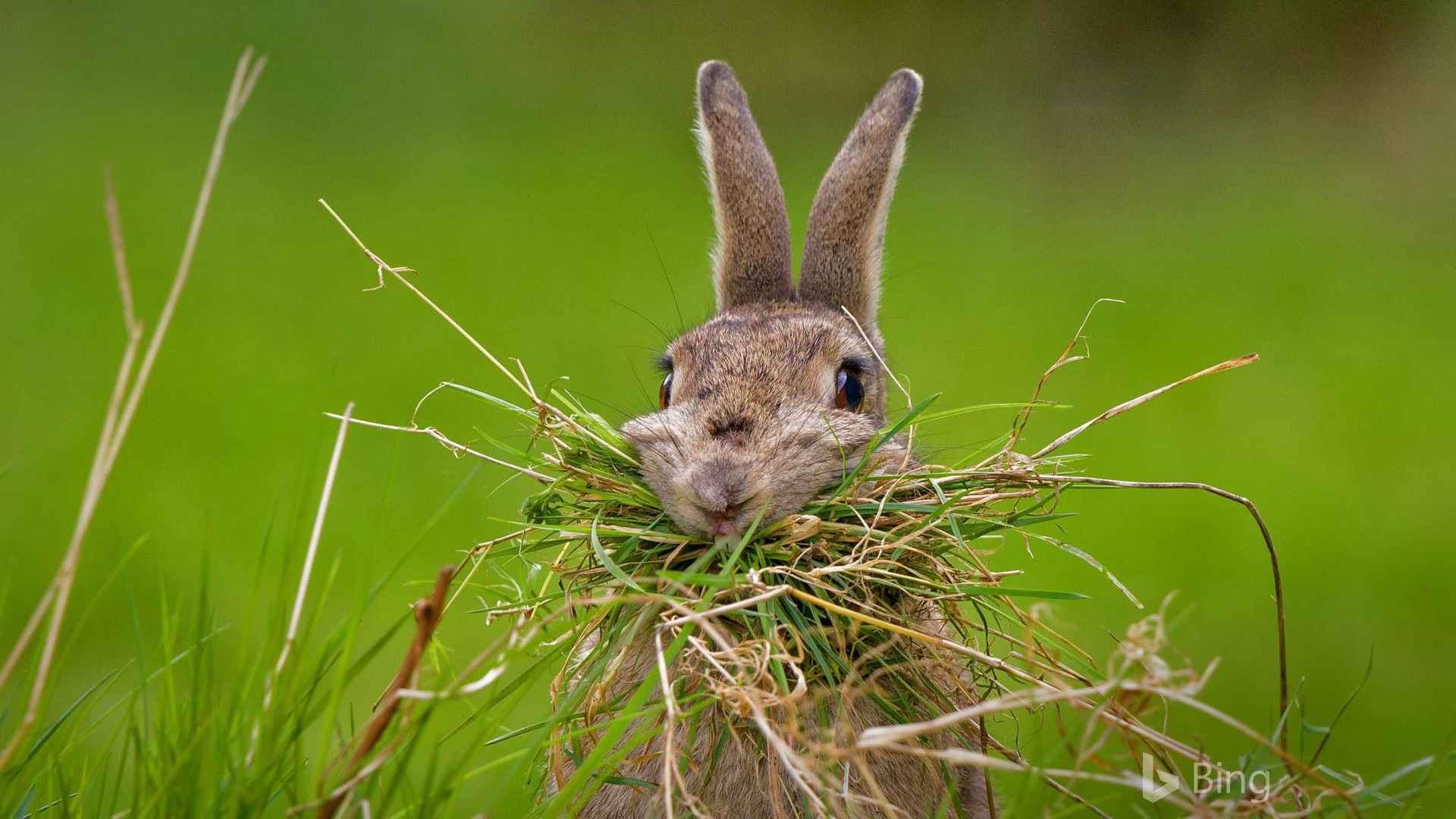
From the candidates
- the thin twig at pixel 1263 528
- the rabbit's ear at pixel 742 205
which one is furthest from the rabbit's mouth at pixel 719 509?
the rabbit's ear at pixel 742 205

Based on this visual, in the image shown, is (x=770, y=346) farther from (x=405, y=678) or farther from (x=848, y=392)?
(x=405, y=678)

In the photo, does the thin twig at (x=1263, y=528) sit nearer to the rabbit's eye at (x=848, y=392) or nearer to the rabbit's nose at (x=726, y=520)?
the rabbit's nose at (x=726, y=520)

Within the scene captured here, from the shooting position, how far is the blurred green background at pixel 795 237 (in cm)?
452

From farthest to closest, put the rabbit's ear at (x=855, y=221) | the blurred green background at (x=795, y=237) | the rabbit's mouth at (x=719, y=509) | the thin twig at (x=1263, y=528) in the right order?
the blurred green background at (x=795, y=237)
the rabbit's ear at (x=855, y=221)
the rabbit's mouth at (x=719, y=509)
the thin twig at (x=1263, y=528)

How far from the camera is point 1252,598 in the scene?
439 cm

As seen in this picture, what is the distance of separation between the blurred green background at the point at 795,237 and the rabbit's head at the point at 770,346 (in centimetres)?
64

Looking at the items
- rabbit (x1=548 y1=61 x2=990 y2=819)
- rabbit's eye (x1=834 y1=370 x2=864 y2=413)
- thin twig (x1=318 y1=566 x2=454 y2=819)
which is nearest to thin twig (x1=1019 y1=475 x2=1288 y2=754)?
rabbit (x1=548 y1=61 x2=990 y2=819)

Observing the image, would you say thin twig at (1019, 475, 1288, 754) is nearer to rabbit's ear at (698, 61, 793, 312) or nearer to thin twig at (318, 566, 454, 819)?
thin twig at (318, 566, 454, 819)

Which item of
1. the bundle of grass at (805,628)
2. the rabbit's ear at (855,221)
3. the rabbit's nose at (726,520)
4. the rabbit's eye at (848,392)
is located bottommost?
the bundle of grass at (805,628)

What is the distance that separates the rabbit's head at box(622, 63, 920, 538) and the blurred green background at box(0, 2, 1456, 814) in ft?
2.11

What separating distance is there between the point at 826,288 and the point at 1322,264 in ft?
13.4

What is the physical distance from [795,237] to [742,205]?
2944 mm

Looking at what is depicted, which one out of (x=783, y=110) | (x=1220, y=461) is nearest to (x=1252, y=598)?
(x=1220, y=461)

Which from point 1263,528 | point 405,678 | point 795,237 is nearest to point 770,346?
point 1263,528
